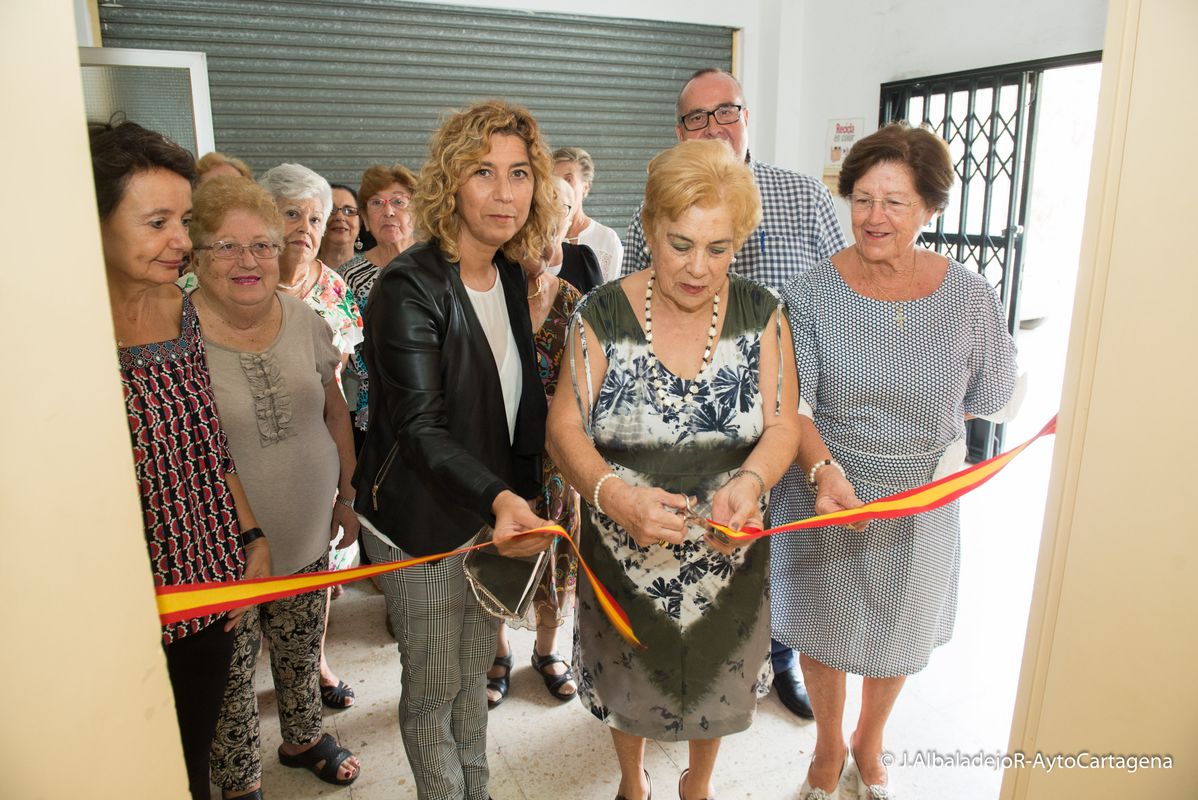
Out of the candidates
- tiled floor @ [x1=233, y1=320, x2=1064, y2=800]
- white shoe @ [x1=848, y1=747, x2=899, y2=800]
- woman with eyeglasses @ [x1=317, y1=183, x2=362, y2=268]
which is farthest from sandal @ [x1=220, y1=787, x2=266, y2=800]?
woman with eyeglasses @ [x1=317, y1=183, x2=362, y2=268]

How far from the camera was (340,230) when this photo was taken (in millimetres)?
3910

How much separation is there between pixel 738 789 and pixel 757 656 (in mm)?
664

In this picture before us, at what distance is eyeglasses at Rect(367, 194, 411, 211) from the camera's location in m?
3.64

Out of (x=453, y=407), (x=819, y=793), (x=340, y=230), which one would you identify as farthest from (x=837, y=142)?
(x=453, y=407)

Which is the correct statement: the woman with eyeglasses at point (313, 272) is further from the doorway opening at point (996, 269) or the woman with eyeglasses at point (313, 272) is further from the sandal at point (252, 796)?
the doorway opening at point (996, 269)

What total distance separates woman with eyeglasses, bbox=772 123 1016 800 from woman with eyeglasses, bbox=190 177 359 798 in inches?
53.5

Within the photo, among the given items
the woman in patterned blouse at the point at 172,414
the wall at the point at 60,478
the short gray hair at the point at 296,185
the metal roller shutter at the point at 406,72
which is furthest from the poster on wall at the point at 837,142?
the wall at the point at 60,478

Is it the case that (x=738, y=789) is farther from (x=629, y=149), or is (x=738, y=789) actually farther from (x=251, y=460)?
(x=629, y=149)

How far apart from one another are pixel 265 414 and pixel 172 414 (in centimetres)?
56

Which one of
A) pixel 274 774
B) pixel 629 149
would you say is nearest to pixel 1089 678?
pixel 274 774

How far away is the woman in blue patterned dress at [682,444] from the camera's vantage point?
5.73 feet

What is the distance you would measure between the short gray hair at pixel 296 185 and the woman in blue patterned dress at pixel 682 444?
1650 millimetres

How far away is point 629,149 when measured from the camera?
6309 millimetres

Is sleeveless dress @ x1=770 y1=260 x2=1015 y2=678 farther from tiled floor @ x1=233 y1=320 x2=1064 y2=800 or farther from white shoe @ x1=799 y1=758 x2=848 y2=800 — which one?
tiled floor @ x1=233 y1=320 x2=1064 y2=800
